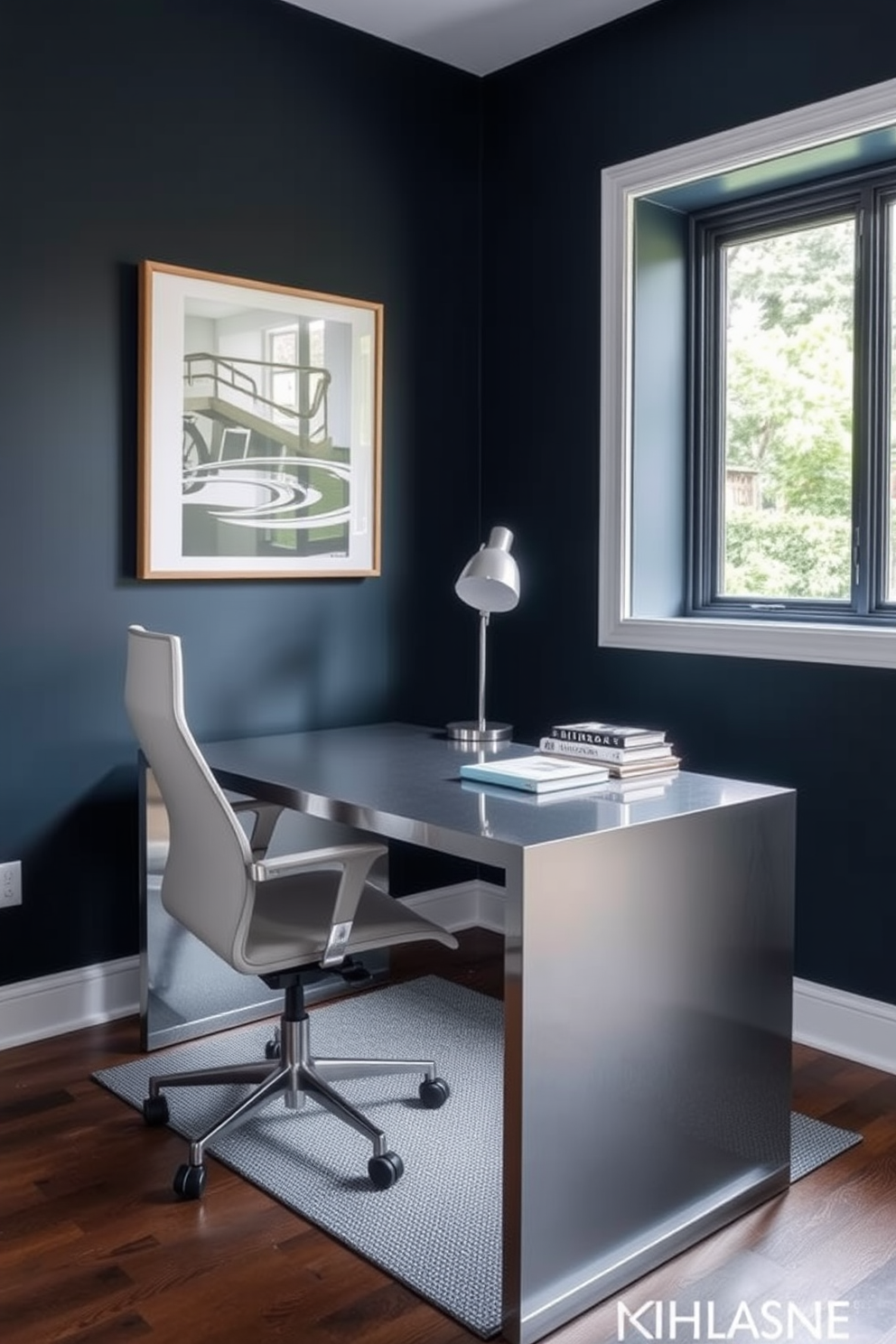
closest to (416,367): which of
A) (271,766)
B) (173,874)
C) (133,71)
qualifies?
(133,71)

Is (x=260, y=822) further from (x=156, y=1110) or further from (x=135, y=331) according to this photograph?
(x=135, y=331)

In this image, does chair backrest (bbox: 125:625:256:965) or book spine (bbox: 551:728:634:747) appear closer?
chair backrest (bbox: 125:625:256:965)

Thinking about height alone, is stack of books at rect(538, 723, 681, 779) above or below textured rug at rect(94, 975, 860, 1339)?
above

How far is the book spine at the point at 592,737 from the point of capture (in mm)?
2432

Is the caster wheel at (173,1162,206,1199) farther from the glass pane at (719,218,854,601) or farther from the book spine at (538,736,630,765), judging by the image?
the glass pane at (719,218,854,601)

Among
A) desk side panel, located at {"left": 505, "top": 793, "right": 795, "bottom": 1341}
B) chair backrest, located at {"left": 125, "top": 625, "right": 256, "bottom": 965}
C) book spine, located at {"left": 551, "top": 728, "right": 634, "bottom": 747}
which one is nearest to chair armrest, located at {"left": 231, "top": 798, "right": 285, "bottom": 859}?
chair backrest, located at {"left": 125, "top": 625, "right": 256, "bottom": 965}

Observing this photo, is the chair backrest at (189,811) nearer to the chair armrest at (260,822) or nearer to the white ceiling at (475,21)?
the chair armrest at (260,822)

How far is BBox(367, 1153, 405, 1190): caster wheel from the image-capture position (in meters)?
2.21

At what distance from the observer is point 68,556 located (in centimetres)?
291

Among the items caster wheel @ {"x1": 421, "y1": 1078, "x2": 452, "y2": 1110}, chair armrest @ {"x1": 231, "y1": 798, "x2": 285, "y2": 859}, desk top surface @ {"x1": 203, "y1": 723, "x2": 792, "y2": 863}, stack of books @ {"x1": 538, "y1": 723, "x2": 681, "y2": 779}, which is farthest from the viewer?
chair armrest @ {"x1": 231, "y1": 798, "x2": 285, "y2": 859}

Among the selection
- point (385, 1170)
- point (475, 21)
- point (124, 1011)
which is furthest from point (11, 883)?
point (475, 21)

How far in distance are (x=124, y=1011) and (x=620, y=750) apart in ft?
4.88

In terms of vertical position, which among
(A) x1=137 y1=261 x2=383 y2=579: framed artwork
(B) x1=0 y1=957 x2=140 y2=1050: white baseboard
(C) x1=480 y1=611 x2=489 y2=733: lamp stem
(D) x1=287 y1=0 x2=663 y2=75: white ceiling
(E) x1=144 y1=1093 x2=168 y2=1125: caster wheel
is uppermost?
(D) x1=287 y1=0 x2=663 y2=75: white ceiling

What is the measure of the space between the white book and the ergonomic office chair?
11.0 inches
